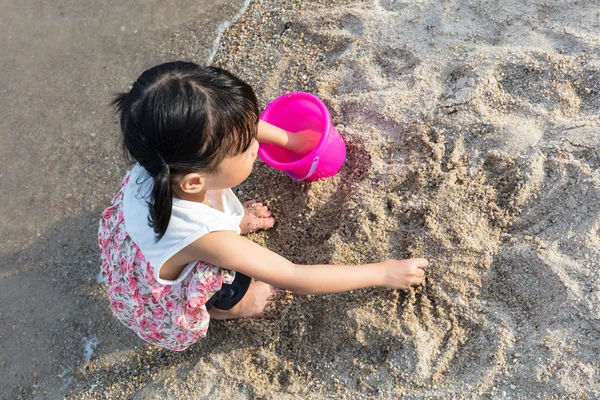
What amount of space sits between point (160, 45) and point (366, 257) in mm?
1677

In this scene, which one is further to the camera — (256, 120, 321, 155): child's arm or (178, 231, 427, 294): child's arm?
(256, 120, 321, 155): child's arm

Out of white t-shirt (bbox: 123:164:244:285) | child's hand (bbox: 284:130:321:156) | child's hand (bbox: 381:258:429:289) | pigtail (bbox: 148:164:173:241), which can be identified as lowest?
child's hand (bbox: 381:258:429:289)

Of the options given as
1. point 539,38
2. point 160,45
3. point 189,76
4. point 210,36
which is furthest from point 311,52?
point 189,76

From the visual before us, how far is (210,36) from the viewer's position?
2898 mm

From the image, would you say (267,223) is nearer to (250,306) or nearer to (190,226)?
(250,306)

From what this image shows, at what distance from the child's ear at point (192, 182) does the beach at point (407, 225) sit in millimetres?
710

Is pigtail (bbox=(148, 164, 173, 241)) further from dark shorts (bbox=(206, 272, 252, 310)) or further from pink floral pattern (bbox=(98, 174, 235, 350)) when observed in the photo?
dark shorts (bbox=(206, 272, 252, 310))

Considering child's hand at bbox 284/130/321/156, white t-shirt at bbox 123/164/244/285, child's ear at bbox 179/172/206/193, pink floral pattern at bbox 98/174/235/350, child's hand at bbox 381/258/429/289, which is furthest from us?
child's hand at bbox 284/130/321/156

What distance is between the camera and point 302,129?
2461mm

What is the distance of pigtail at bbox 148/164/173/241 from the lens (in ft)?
4.94

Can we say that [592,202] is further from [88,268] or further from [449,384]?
[88,268]

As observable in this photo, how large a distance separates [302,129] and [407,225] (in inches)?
26.8

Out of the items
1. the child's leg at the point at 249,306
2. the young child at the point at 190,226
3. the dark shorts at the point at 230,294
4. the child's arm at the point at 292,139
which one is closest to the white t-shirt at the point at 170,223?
the young child at the point at 190,226

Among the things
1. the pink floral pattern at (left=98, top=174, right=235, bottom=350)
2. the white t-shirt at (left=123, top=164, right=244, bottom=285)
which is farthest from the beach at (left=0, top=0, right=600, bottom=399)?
the white t-shirt at (left=123, top=164, right=244, bottom=285)
